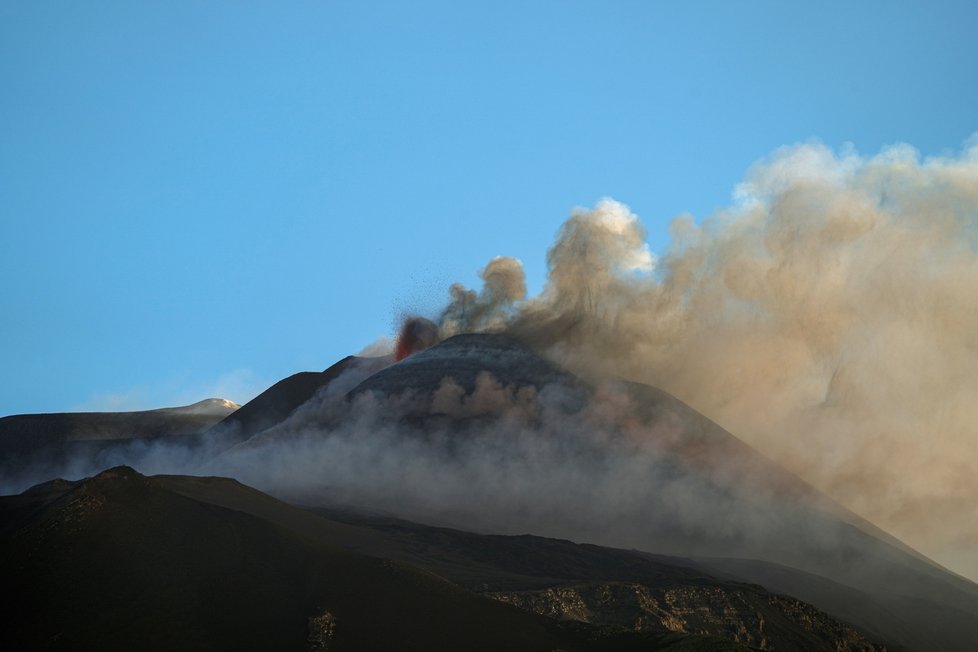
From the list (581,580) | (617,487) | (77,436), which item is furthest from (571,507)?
(77,436)

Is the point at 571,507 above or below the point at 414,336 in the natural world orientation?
below

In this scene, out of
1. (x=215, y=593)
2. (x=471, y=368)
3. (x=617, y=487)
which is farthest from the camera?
(x=471, y=368)

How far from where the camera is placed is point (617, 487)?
112812 mm

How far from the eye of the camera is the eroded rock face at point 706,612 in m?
61.6

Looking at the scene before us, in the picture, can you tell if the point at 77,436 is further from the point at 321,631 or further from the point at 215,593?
the point at 321,631

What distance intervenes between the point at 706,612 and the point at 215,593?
30631mm

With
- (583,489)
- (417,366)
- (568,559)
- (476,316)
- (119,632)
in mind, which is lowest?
(119,632)

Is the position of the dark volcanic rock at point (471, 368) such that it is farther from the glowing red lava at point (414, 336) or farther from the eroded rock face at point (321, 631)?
the eroded rock face at point (321, 631)

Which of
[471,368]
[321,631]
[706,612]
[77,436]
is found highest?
[471,368]

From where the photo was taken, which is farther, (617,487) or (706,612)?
(617,487)

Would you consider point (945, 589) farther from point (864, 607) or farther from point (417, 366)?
point (417, 366)

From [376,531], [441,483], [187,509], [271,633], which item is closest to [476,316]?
[441,483]

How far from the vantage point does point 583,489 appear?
367 feet

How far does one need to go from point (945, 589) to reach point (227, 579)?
7339cm
